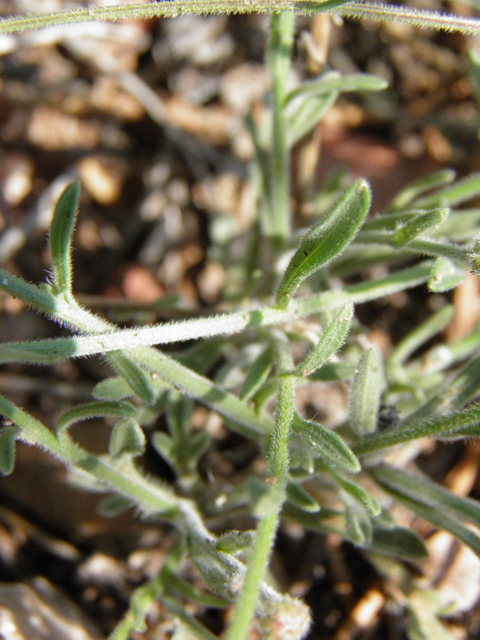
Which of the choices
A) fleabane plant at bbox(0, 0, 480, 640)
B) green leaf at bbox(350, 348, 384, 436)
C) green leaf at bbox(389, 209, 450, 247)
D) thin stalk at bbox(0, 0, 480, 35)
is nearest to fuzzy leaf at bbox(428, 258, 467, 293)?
fleabane plant at bbox(0, 0, 480, 640)

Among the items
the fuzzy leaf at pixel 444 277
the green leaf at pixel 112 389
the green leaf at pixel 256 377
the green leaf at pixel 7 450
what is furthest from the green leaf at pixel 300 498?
the green leaf at pixel 7 450

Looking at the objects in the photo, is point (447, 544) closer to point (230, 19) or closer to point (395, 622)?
point (395, 622)

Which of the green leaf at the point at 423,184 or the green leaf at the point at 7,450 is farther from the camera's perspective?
the green leaf at the point at 423,184

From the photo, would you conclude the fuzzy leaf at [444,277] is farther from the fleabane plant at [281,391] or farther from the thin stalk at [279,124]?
the thin stalk at [279,124]

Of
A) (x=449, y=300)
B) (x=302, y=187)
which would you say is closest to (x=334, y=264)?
(x=302, y=187)

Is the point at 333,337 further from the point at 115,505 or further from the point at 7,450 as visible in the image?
the point at 115,505
